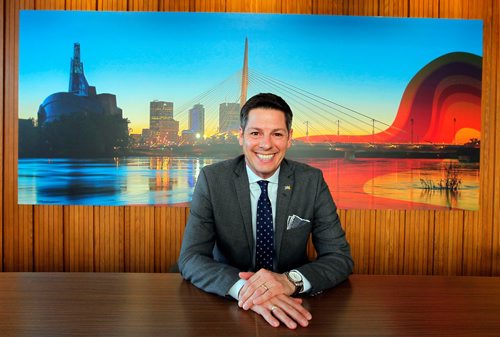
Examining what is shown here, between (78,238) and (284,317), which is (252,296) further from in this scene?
(78,238)

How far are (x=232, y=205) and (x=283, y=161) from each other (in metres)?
0.37

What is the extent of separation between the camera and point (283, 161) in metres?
2.37

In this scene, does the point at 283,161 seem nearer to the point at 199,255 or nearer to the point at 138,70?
the point at 199,255

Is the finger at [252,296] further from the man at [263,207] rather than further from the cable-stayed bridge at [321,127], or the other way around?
the cable-stayed bridge at [321,127]

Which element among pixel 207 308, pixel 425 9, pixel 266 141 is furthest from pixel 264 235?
pixel 425 9

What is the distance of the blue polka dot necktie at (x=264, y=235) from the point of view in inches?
85.7

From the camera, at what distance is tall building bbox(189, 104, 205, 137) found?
3691 millimetres

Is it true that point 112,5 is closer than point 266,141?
No

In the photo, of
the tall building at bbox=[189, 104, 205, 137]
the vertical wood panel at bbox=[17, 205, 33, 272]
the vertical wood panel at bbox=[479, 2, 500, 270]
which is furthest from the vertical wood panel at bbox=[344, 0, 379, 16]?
the vertical wood panel at bbox=[17, 205, 33, 272]

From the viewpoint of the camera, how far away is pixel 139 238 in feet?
12.1

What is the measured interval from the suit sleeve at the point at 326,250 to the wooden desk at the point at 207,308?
0.05 meters

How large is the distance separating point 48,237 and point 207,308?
8.50ft

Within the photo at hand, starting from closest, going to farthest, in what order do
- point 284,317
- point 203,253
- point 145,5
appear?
point 284,317 → point 203,253 → point 145,5

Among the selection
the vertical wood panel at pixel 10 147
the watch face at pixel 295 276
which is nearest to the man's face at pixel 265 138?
the watch face at pixel 295 276
